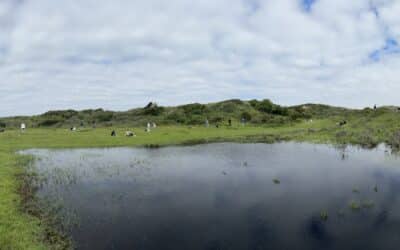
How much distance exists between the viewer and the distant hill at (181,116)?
3617 inches

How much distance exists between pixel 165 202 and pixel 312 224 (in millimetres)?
8648

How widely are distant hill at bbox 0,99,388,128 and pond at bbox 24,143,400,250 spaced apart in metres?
56.6

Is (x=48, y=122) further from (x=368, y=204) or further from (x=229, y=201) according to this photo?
(x=368, y=204)

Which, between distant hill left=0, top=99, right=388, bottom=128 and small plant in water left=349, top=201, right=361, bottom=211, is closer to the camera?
small plant in water left=349, top=201, right=361, bottom=211

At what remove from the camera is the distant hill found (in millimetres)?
91875

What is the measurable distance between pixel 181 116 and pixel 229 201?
249 ft

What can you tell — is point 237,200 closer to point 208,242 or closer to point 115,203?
point 208,242

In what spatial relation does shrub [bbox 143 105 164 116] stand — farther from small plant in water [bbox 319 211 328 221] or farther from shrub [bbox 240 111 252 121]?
small plant in water [bbox 319 211 328 221]

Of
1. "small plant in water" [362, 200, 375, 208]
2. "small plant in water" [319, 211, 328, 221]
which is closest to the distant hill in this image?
"small plant in water" [362, 200, 375, 208]

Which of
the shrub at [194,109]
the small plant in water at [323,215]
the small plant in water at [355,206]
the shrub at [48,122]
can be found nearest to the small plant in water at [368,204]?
the small plant in water at [355,206]

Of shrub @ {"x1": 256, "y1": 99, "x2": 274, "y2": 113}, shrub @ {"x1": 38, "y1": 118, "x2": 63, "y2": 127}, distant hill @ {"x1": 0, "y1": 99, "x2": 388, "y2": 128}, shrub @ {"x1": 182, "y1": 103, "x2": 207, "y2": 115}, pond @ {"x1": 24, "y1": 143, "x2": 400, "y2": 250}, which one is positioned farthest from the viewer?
shrub @ {"x1": 256, "y1": 99, "x2": 274, "y2": 113}

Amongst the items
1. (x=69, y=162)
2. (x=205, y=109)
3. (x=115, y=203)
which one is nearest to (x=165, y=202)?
(x=115, y=203)

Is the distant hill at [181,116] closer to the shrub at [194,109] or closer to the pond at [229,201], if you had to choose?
the shrub at [194,109]

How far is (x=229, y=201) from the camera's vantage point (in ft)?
64.8
